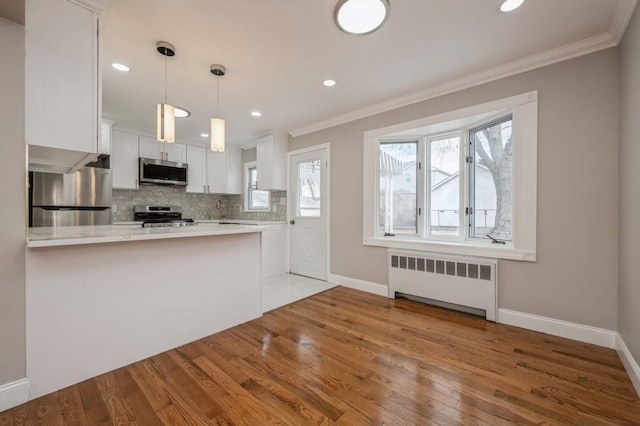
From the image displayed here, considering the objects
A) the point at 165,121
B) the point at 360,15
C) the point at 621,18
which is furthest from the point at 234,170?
the point at 621,18

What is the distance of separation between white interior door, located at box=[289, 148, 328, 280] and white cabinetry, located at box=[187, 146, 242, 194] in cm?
171

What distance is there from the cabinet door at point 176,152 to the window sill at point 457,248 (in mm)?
3719

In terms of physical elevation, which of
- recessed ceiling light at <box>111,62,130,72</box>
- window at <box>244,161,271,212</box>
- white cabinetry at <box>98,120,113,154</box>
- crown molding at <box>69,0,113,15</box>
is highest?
recessed ceiling light at <box>111,62,130,72</box>

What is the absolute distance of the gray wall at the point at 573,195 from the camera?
2.07m

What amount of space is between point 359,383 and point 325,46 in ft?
8.21

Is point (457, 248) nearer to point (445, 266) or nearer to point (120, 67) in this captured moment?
point (445, 266)

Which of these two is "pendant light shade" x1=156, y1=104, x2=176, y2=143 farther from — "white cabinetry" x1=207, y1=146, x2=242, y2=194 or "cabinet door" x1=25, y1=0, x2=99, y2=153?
"white cabinetry" x1=207, y1=146, x2=242, y2=194

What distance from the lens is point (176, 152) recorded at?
4867 millimetres

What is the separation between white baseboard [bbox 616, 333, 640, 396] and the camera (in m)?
1.59

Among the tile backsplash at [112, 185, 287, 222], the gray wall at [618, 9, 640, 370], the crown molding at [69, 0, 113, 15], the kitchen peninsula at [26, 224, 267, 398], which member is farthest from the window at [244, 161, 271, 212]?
the gray wall at [618, 9, 640, 370]

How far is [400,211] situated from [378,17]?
228 centimetres

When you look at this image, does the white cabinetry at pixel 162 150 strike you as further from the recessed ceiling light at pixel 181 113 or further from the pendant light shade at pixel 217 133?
the pendant light shade at pixel 217 133

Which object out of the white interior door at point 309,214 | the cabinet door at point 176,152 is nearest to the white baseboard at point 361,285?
the white interior door at point 309,214

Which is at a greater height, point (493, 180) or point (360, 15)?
point (360, 15)
